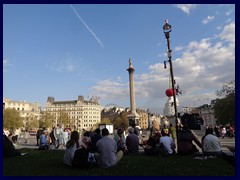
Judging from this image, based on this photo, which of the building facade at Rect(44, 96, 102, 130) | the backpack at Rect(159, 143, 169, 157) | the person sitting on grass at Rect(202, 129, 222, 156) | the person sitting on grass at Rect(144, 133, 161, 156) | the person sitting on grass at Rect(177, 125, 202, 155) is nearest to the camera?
the person sitting on grass at Rect(202, 129, 222, 156)

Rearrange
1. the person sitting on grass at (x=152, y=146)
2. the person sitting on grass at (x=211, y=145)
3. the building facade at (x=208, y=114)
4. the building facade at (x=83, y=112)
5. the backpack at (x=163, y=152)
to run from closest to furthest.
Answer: the person sitting on grass at (x=211, y=145) < the backpack at (x=163, y=152) < the person sitting on grass at (x=152, y=146) < the building facade at (x=208, y=114) < the building facade at (x=83, y=112)

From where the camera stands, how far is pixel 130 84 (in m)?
65.2

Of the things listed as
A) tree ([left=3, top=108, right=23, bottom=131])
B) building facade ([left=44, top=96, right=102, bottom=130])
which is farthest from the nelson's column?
building facade ([left=44, top=96, right=102, bottom=130])

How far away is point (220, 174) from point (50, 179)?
5.02 metres

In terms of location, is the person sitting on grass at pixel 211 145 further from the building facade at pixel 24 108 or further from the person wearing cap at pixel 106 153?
the building facade at pixel 24 108

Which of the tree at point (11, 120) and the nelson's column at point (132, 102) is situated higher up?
the nelson's column at point (132, 102)

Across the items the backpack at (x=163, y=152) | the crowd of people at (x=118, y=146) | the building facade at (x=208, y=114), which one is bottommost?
the building facade at (x=208, y=114)

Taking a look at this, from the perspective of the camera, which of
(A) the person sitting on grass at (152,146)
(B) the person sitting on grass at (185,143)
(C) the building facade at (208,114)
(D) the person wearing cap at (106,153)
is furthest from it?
(C) the building facade at (208,114)

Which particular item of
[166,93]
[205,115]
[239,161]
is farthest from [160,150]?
[205,115]

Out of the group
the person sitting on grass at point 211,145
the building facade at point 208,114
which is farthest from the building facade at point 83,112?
the person sitting on grass at point 211,145

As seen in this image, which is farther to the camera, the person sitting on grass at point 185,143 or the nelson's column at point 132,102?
the nelson's column at point 132,102

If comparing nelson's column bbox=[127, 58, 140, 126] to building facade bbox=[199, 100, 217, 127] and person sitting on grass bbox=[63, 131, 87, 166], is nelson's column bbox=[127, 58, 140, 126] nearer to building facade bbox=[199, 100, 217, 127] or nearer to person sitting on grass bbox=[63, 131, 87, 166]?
person sitting on grass bbox=[63, 131, 87, 166]

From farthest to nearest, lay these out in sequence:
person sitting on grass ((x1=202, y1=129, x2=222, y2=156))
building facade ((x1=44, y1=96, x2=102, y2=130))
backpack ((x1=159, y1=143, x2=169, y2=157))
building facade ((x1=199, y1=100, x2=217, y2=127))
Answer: building facade ((x1=44, y1=96, x2=102, y2=130)), building facade ((x1=199, y1=100, x2=217, y2=127)), backpack ((x1=159, y1=143, x2=169, y2=157)), person sitting on grass ((x1=202, y1=129, x2=222, y2=156))
